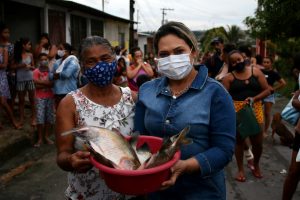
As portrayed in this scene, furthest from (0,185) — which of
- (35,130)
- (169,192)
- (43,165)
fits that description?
(169,192)

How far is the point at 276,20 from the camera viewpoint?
15812 millimetres

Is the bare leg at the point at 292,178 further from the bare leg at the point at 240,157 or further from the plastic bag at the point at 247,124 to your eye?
the bare leg at the point at 240,157

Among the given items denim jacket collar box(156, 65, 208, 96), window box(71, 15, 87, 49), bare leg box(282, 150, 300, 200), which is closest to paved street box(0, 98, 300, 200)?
bare leg box(282, 150, 300, 200)

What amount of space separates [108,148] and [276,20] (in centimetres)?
1504

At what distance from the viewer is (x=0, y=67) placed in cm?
777

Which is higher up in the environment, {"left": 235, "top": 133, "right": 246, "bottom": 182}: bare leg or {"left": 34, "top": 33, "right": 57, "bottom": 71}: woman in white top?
{"left": 34, "top": 33, "right": 57, "bottom": 71}: woman in white top

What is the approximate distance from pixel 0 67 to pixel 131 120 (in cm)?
583

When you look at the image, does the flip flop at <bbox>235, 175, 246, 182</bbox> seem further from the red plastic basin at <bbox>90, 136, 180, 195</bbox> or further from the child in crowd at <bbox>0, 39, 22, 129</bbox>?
the child in crowd at <bbox>0, 39, 22, 129</bbox>

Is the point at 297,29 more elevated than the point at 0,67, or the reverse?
the point at 297,29

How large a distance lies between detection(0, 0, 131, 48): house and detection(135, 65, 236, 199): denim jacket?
9340 mm

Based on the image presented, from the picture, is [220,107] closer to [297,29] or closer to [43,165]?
[43,165]

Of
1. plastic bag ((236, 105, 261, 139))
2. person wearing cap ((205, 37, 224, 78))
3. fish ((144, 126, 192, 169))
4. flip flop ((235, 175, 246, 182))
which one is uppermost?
person wearing cap ((205, 37, 224, 78))

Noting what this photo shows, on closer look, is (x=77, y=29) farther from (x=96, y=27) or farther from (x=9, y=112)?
(x=9, y=112)

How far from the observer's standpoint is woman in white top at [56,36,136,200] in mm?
2512
